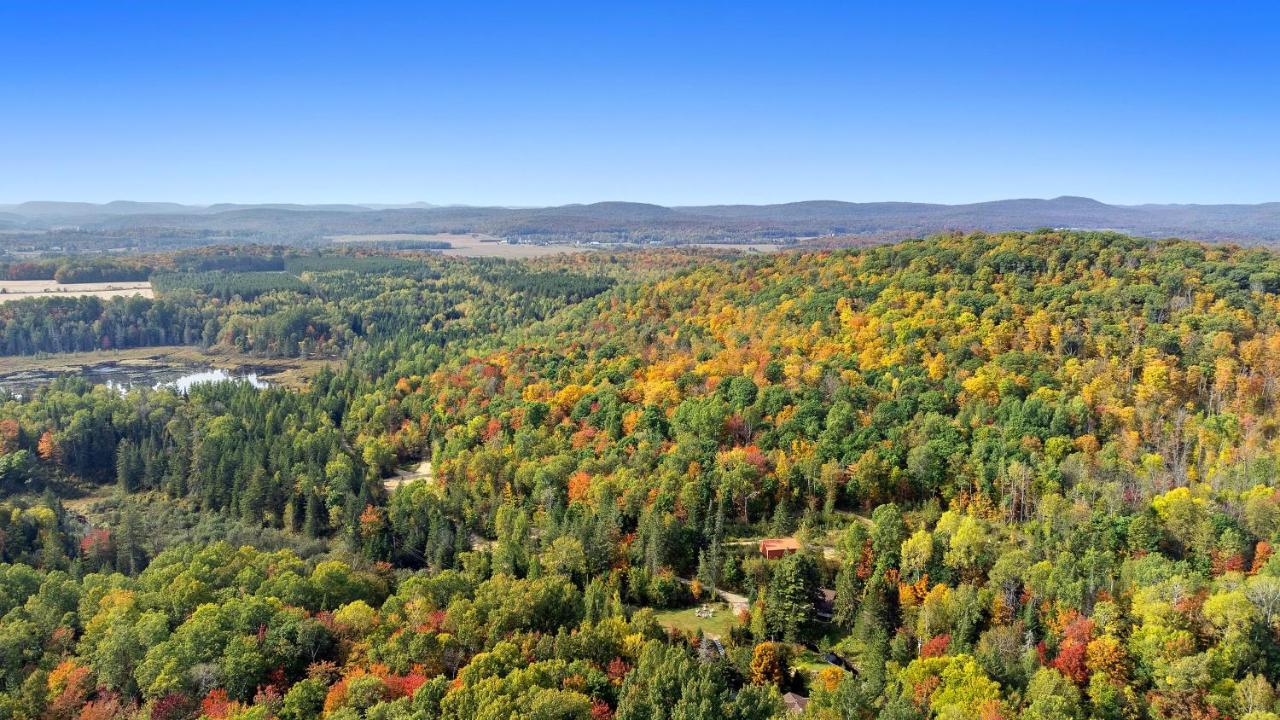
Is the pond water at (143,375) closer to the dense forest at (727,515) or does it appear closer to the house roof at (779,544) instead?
the dense forest at (727,515)

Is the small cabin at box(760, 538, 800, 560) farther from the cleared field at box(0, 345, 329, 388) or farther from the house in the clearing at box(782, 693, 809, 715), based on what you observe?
the cleared field at box(0, 345, 329, 388)

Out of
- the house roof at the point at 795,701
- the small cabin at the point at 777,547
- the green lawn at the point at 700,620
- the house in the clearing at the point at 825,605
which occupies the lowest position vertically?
the green lawn at the point at 700,620

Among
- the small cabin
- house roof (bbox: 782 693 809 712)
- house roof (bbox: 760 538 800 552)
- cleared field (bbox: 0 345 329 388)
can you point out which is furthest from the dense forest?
cleared field (bbox: 0 345 329 388)

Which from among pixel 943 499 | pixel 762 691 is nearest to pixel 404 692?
pixel 762 691

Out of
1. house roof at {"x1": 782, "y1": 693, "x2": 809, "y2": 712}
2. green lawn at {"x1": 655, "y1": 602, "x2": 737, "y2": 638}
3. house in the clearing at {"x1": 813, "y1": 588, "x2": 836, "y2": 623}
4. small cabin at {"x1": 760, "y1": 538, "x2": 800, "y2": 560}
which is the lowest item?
green lawn at {"x1": 655, "y1": 602, "x2": 737, "y2": 638}

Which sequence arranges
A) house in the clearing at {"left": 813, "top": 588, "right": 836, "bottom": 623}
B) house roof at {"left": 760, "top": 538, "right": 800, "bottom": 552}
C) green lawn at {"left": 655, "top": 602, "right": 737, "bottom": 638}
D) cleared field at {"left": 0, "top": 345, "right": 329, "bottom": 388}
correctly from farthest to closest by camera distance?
cleared field at {"left": 0, "top": 345, "right": 329, "bottom": 388} < house roof at {"left": 760, "top": 538, "right": 800, "bottom": 552} < house in the clearing at {"left": 813, "top": 588, "right": 836, "bottom": 623} < green lawn at {"left": 655, "top": 602, "right": 737, "bottom": 638}

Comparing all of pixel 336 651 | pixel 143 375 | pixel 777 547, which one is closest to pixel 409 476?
pixel 336 651

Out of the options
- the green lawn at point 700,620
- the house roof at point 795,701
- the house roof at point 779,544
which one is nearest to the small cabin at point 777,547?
the house roof at point 779,544
